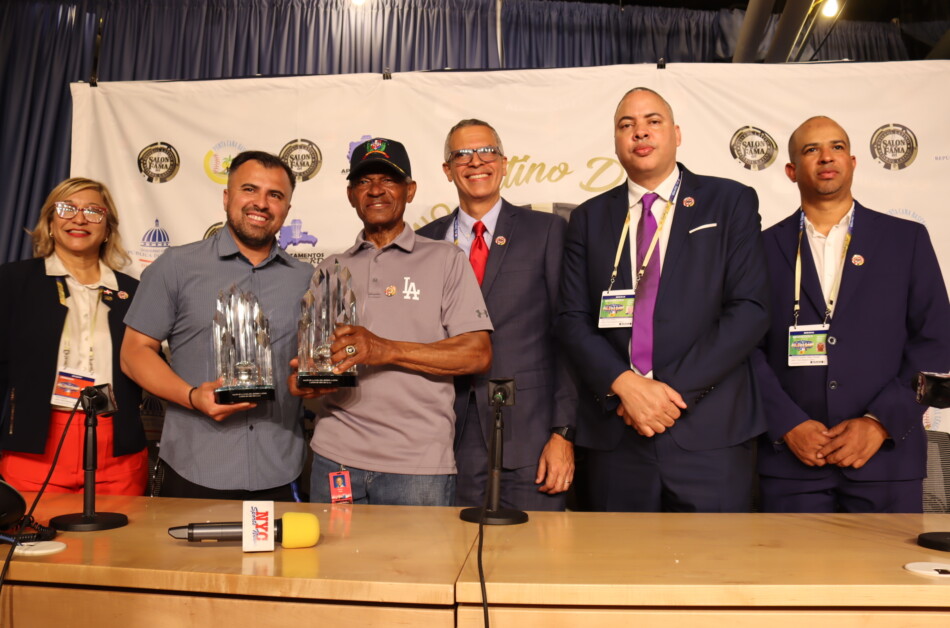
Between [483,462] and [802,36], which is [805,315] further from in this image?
[802,36]

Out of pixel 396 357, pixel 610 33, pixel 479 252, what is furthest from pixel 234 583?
pixel 610 33

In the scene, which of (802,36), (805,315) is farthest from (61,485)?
(802,36)

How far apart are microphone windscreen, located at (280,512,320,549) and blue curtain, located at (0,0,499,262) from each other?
3.64 meters

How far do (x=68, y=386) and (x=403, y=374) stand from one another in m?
1.30

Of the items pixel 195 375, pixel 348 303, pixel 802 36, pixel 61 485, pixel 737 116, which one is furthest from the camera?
pixel 802 36

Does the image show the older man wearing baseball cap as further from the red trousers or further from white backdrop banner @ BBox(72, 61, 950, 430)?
white backdrop banner @ BBox(72, 61, 950, 430)

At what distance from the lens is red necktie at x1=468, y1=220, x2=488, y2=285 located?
2.76 meters

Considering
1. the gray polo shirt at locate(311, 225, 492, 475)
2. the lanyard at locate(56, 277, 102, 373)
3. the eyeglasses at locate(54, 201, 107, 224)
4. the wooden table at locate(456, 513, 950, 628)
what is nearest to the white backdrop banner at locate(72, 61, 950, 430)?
the eyeglasses at locate(54, 201, 107, 224)

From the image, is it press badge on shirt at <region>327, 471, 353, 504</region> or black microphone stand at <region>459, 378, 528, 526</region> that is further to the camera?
press badge on shirt at <region>327, 471, 353, 504</region>

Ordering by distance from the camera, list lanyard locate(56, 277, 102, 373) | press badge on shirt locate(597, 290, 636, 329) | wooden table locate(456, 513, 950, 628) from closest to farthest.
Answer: wooden table locate(456, 513, 950, 628) < press badge on shirt locate(597, 290, 636, 329) < lanyard locate(56, 277, 102, 373)

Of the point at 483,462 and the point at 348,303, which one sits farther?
the point at 483,462

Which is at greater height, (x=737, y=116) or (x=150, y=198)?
(x=737, y=116)

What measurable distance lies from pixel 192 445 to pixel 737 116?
2.68m

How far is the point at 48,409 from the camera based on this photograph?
2766 mm
